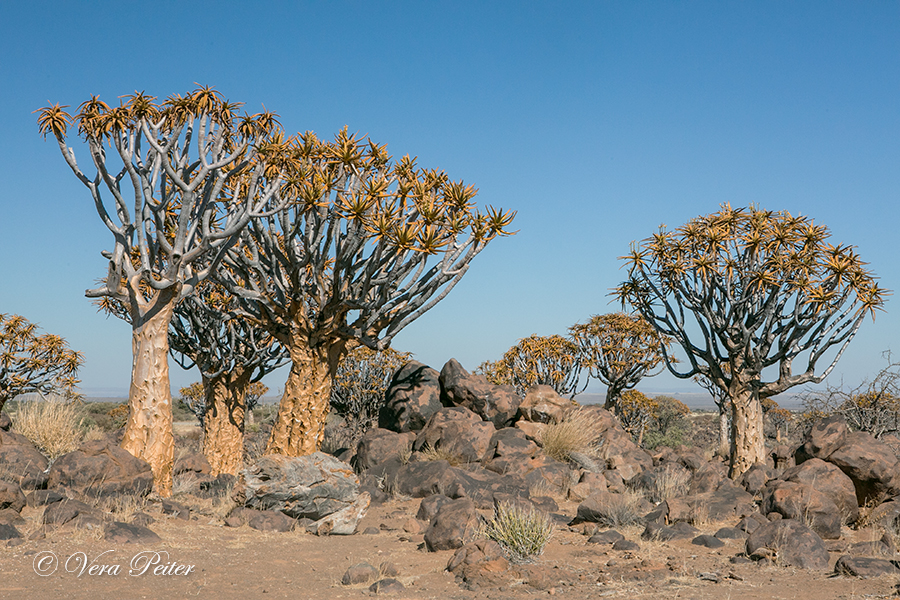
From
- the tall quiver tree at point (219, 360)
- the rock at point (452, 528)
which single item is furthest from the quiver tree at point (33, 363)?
the rock at point (452, 528)

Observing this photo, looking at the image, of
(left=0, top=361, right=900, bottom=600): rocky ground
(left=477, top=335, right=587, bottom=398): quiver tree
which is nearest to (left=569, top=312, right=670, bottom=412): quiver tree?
(left=477, top=335, right=587, bottom=398): quiver tree

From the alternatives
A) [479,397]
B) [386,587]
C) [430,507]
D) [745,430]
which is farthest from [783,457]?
[386,587]

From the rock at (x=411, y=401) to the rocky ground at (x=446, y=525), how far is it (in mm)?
A: 1237

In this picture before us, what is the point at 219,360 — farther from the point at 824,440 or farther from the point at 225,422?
the point at 824,440

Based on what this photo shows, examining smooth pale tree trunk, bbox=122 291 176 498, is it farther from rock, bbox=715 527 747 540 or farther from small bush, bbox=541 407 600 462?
rock, bbox=715 527 747 540

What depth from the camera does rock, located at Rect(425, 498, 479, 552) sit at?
25.9 ft

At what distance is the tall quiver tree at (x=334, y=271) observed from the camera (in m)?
12.1

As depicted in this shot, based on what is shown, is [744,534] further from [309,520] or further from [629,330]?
[629,330]

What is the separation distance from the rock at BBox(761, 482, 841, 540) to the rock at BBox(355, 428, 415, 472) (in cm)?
736

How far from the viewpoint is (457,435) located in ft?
45.0

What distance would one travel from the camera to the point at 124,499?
29.1 feet

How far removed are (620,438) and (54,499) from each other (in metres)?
11.1

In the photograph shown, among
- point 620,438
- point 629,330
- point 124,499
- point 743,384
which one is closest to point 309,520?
point 124,499

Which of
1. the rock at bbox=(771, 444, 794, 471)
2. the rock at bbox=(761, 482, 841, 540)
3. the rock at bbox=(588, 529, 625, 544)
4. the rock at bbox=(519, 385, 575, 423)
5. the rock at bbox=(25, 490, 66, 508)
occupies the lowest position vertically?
the rock at bbox=(588, 529, 625, 544)
